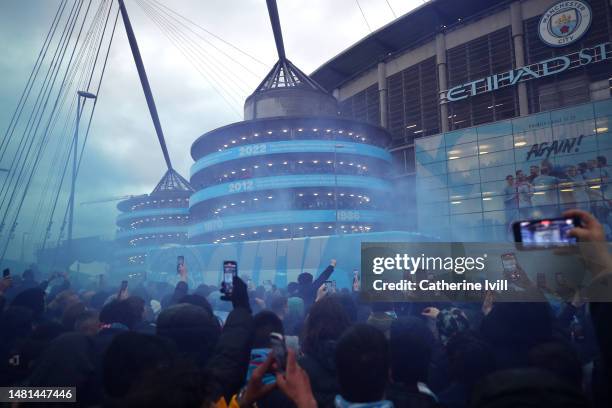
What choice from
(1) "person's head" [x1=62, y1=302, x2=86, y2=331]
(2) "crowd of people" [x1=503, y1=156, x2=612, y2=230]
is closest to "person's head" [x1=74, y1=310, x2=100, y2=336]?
(1) "person's head" [x1=62, y1=302, x2=86, y2=331]

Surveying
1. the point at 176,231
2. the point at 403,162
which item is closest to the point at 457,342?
the point at 403,162

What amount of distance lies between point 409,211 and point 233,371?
45.1m

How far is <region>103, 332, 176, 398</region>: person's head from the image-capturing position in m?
2.19

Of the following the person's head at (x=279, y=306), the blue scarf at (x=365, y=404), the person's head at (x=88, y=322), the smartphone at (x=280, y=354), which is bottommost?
the blue scarf at (x=365, y=404)

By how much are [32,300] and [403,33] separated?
145 ft

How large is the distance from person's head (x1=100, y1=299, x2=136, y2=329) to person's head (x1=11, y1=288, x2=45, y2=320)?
6.93ft

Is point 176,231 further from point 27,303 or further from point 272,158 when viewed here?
point 27,303

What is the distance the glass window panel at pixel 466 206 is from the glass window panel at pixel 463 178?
1.49 metres

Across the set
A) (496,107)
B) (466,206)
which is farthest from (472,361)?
(496,107)

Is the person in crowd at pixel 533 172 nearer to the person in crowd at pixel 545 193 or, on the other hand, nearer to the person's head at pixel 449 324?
the person in crowd at pixel 545 193

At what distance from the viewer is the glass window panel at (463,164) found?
32.3 meters

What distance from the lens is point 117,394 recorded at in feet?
7.22

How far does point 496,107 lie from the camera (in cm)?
3662

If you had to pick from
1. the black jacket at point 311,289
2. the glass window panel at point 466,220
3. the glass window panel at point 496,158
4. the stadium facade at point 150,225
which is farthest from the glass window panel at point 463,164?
the stadium facade at point 150,225
